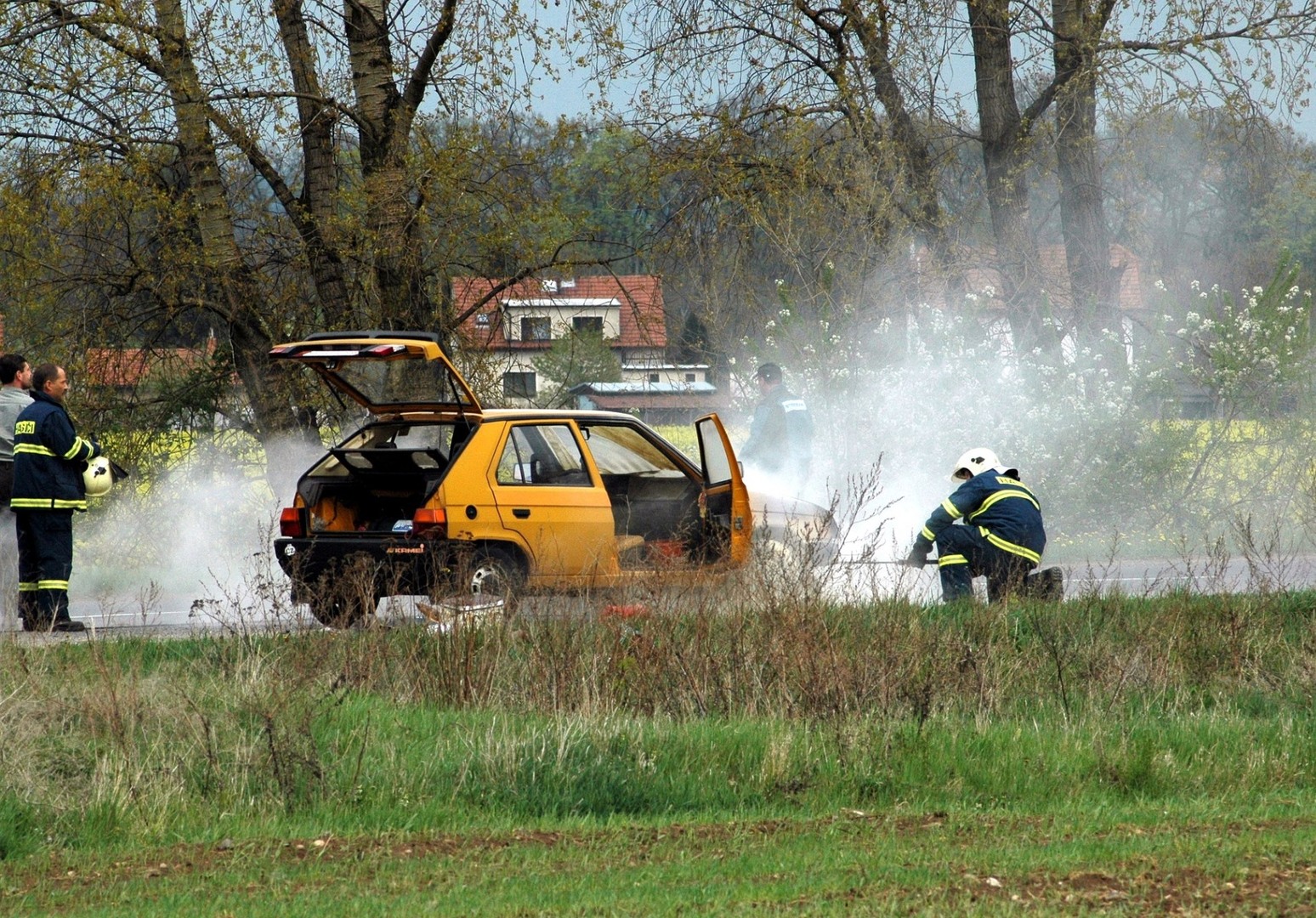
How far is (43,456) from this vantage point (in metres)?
10.2

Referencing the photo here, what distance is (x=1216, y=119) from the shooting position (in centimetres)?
1922

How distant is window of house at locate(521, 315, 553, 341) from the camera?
51.8 ft

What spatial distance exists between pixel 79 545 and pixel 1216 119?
582 inches

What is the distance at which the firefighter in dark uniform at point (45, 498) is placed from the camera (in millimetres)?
10227

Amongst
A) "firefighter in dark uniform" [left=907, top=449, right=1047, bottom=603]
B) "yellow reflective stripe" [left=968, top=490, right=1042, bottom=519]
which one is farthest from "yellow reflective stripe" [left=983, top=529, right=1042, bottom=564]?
"yellow reflective stripe" [left=968, top=490, right=1042, bottom=519]

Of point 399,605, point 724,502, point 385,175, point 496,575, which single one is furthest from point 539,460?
point 385,175

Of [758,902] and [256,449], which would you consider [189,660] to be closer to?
[758,902]

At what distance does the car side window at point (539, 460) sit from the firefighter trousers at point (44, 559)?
119 inches

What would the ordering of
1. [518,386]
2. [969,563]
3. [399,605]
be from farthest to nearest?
[518,386], [969,563], [399,605]

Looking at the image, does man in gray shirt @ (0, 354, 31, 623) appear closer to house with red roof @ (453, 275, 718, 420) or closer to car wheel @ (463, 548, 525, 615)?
car wheel @ (463, 548, 525, 615)

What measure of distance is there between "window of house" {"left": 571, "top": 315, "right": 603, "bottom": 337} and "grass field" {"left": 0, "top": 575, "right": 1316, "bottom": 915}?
8460 mm

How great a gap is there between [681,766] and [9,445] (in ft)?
21.9

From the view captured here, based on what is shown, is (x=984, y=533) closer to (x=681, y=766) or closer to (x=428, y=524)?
(x=428, y=524)

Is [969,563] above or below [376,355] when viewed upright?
below
